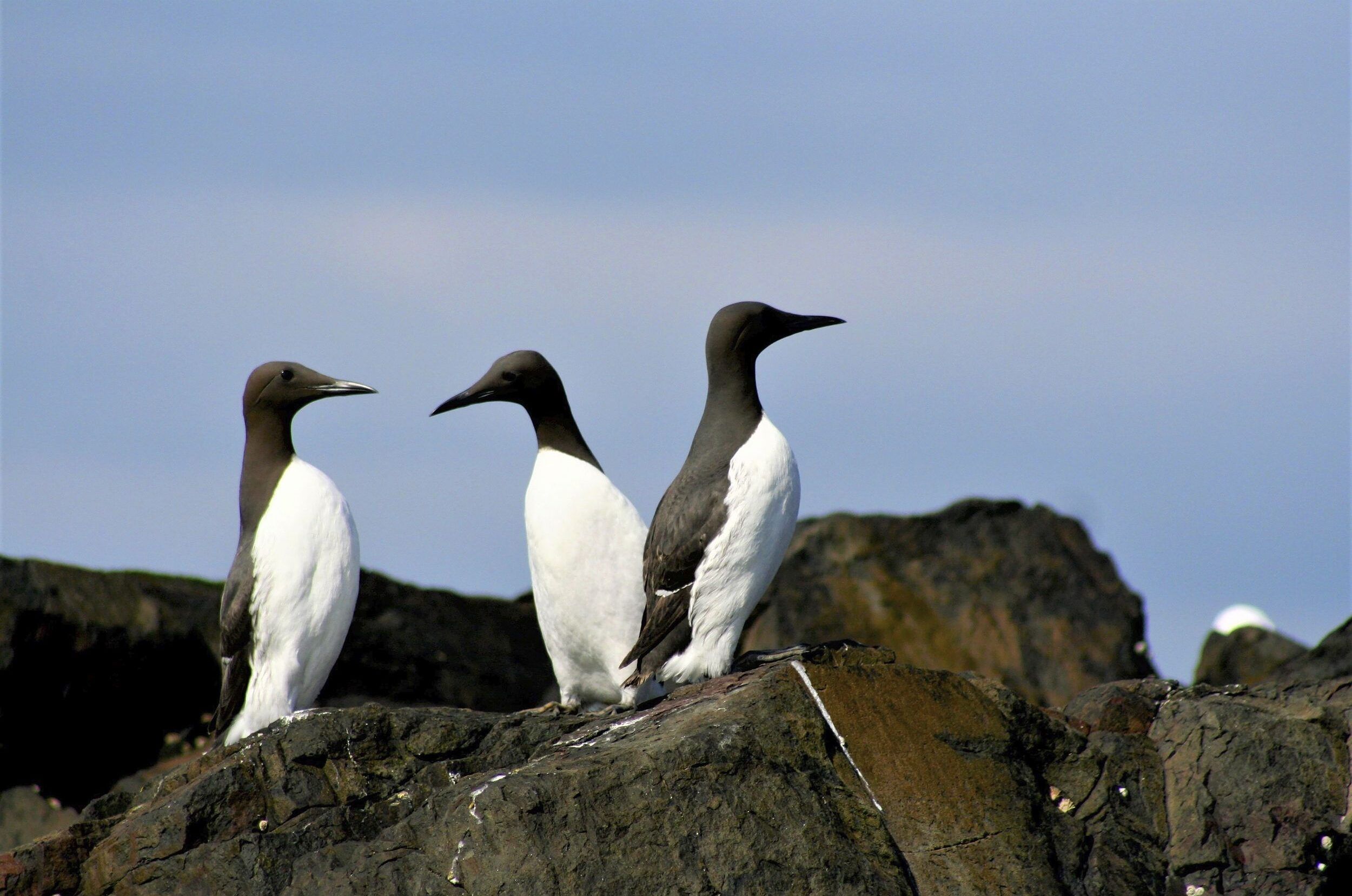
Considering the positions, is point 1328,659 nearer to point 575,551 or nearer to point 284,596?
point 575,551

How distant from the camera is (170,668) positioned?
1233 centimetres

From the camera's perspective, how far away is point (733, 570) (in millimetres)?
7305

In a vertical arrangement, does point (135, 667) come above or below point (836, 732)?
below

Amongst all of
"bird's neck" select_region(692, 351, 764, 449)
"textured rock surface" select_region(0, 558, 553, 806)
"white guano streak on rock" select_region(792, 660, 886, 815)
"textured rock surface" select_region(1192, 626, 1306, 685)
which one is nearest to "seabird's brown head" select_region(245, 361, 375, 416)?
"bird's neck" select_region(692, 351, 764, 449)

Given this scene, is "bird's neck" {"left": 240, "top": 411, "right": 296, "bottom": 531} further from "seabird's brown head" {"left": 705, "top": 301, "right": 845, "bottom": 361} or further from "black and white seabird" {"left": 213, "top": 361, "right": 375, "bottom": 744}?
"seabird's brown head" {"left": 705, "top": 301, "right": 845, "bottom": 361}

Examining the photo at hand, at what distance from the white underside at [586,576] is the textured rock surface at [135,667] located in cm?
498

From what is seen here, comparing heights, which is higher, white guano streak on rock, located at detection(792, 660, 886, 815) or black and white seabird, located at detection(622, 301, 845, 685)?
black and white seabird, located at detection(622, 301, 845, 685)

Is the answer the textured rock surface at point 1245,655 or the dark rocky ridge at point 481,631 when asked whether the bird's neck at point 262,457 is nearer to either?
the dark rocky ridge at point 481,631

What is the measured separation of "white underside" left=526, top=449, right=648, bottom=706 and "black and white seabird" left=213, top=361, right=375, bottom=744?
37.4 inches

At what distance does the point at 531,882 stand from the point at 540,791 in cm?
33

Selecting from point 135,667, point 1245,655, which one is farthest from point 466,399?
point 1245,655

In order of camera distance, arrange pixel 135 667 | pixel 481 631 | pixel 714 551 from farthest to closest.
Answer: pixel 481 631
pixel 135 667
pixel 714 551

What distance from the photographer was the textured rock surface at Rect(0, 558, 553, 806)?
11.9m

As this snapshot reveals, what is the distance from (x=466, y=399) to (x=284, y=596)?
1.32 metres
